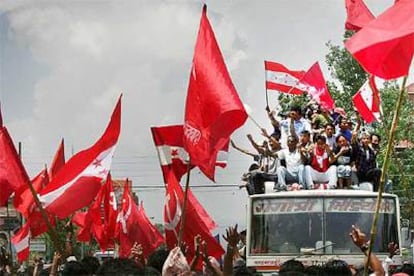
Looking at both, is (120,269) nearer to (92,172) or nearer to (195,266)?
(195,266)

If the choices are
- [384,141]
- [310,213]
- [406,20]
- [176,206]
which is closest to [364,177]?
[310,213]

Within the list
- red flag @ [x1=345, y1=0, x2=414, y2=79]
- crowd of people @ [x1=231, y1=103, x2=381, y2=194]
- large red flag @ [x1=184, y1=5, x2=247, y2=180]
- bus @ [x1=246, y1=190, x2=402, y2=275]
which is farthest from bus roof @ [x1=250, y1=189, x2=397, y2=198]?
red flag @ [x1=345, y1=0, x2=414, y2=79]

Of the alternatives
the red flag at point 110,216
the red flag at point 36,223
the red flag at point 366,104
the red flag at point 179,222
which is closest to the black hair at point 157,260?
the red flag at point 179,222

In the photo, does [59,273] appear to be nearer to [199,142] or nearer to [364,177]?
[199,142]

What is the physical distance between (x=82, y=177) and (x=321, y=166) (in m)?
3.29

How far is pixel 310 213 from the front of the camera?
39.7 feet

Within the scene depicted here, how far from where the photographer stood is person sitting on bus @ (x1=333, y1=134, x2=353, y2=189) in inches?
507

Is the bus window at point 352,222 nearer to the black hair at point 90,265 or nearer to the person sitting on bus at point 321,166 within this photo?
the person sitting on bus at point 321,166

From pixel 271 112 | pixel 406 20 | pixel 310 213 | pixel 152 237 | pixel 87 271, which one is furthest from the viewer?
pixel 152 237

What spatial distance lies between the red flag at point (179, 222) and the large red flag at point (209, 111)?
244 centimetres

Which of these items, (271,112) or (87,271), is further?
(271,112)

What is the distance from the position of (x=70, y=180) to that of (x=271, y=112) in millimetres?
3654

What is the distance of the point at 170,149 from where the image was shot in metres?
12.6

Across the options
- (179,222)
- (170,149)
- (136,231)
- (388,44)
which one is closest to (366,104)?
(170,149)
